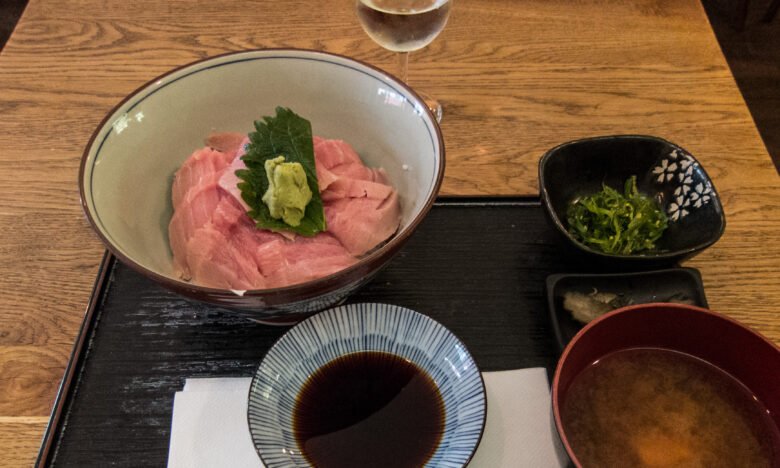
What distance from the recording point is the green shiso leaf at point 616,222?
3.77 feet

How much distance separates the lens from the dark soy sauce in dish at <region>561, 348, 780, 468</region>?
0.82 m

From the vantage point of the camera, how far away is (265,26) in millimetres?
1656

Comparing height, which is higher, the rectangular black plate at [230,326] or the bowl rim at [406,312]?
the bowl rim at [406,312]

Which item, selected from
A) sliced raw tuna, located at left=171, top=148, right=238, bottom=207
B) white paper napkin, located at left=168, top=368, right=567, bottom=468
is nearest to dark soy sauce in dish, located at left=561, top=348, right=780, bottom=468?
white paper napkin, located at left=168, top=368, right=567, bottom=468

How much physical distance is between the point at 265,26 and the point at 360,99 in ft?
2.07

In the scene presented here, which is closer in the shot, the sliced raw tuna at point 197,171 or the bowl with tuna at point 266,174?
the bowl with tuna at point 266,174

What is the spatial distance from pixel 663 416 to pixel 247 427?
63cm

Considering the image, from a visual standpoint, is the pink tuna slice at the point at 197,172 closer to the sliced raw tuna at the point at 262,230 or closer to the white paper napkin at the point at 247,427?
the sliced raw tuna at the point at 262,230

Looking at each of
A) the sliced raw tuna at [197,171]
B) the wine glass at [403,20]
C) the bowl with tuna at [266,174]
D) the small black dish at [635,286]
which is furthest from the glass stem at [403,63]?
the small black dish at [635,286]

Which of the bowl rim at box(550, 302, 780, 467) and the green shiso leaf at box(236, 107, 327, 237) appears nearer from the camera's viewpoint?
the bowl rim at box(550, 302, 780, 467)

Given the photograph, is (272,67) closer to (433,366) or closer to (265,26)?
(265,26)

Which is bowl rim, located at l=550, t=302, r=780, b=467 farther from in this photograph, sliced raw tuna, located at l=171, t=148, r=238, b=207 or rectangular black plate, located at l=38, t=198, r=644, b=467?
sliced raw tuna, located at l=171, t=148, r=238, b=207

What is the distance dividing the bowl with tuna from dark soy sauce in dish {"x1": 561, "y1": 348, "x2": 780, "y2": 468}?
0.37 meters

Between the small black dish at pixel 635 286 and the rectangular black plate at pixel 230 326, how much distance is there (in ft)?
0.17
